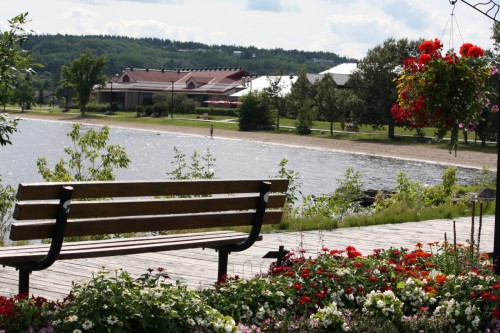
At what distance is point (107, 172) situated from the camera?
14.7 metres

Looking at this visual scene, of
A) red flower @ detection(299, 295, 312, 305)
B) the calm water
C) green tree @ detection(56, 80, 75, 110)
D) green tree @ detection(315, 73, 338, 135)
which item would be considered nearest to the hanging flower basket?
red flower @ detection(299, 295, 312, 305)

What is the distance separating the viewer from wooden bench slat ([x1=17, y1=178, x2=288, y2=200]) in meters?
5.57

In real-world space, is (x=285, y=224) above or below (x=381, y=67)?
below

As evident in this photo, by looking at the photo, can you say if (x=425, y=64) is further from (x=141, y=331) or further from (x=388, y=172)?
(x=388, y=172)

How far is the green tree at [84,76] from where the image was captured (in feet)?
354

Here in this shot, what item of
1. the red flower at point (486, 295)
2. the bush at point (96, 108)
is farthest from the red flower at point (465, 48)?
the bush at point (96, 108)

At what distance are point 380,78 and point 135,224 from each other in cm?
6022

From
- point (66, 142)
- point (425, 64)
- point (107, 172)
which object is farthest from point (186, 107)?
point (425, 64)

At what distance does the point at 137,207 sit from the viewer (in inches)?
252

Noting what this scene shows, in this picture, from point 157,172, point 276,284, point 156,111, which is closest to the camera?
point 276,284

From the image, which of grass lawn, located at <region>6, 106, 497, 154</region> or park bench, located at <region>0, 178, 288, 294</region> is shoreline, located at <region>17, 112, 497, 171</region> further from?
park bench, located at <region>0, 178, 288, 294</region>

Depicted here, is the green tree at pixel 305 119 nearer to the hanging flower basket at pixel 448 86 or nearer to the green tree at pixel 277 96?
the green tree at pixel 277 96

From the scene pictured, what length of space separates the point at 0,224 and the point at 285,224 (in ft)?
16.4

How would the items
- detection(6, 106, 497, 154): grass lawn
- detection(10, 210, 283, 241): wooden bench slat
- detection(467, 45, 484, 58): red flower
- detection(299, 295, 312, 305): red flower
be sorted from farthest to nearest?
detection(6, 106, 497, 154): grass lawn, detection(467, 45, 484, 58): red flower, detection(10, 210, 283, 241): wooden bench slat, detection(299, 295, 312, 305): red flower
